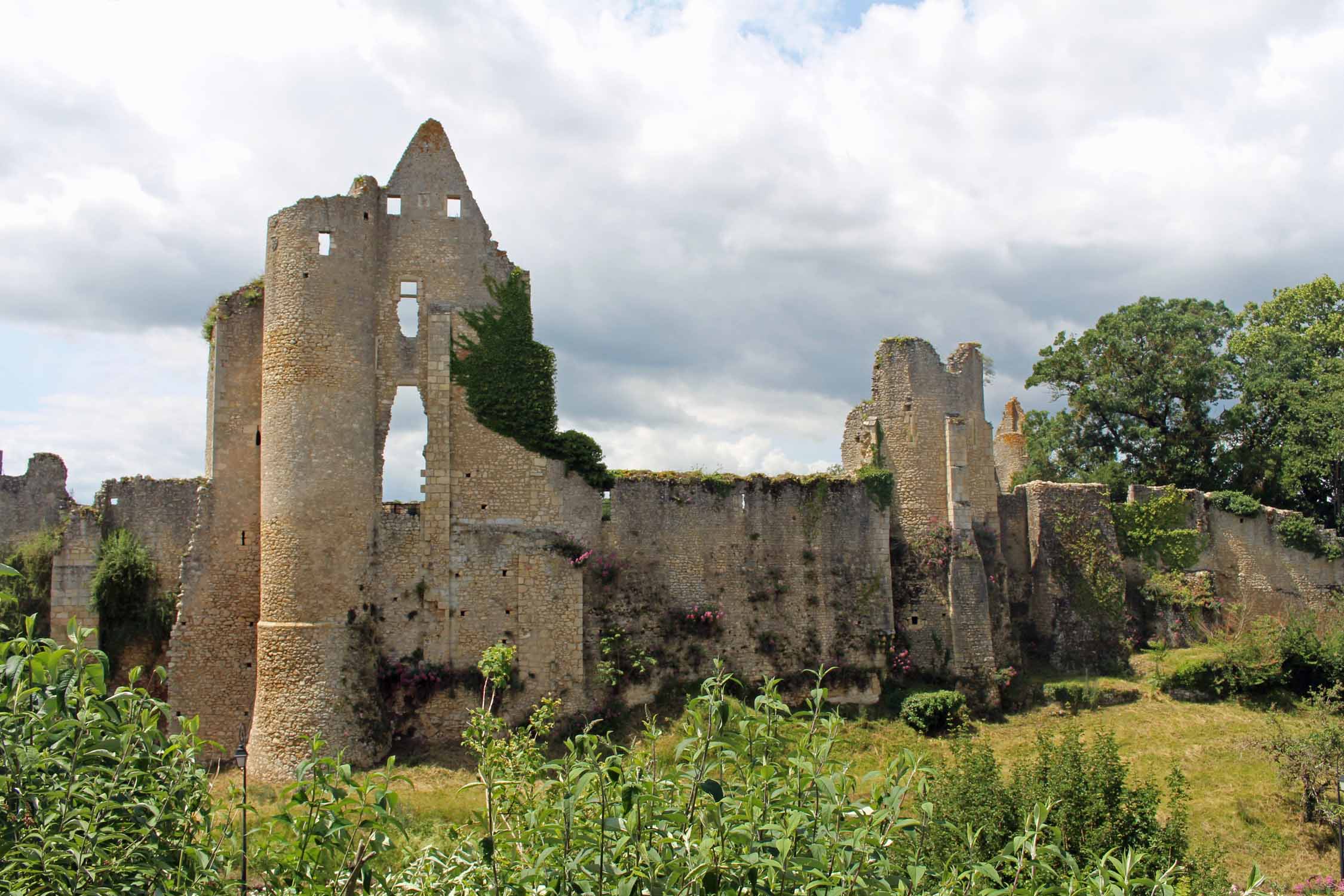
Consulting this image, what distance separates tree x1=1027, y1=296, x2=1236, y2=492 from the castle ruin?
12460 mm

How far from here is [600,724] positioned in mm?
20172

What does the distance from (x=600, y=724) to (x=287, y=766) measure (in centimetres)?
603

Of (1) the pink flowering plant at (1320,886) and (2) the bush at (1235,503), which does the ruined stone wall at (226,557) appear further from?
(2) the bush at (1235,503)

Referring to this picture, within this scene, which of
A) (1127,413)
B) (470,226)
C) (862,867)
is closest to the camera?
(862,867)

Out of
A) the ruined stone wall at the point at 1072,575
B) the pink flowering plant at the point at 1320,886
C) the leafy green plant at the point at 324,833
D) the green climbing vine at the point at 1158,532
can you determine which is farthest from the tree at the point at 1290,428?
the leafy green plant at the point at 324,833

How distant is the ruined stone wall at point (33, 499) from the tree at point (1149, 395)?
2938cm

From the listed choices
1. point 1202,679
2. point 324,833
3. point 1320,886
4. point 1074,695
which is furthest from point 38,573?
point 1202,679

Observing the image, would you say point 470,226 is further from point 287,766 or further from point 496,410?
point 287,766

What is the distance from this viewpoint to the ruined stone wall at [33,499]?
20172mm

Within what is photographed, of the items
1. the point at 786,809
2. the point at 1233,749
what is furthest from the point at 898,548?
the point at 786,809

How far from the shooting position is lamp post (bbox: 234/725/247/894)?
5.02 meters

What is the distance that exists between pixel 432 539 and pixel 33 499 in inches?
335

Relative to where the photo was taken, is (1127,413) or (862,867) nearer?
(862,867)

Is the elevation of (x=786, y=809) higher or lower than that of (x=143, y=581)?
lower
